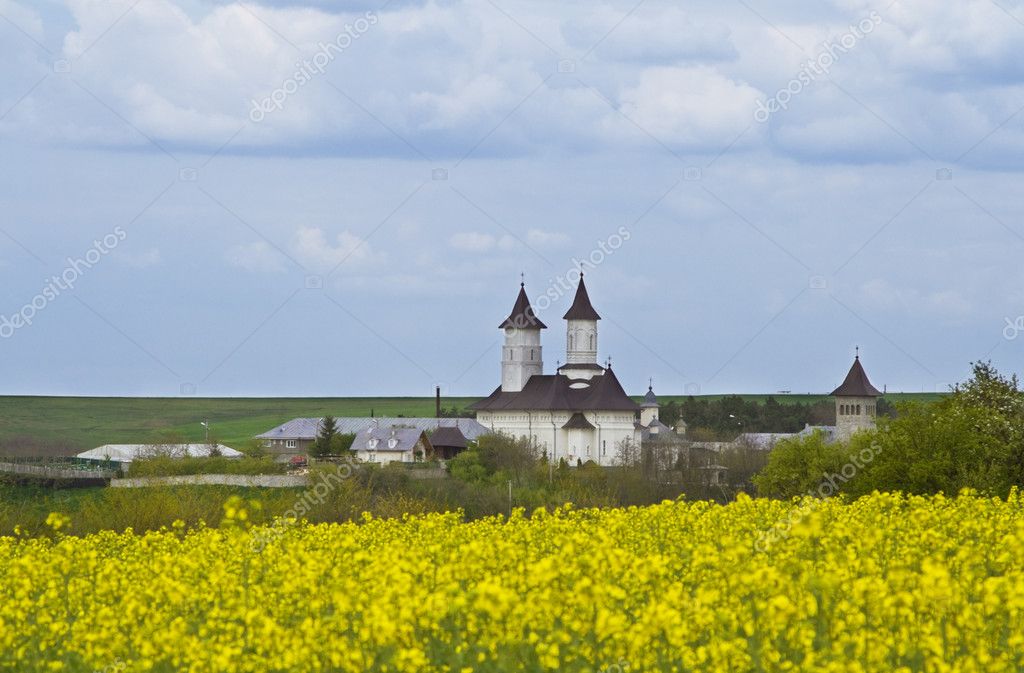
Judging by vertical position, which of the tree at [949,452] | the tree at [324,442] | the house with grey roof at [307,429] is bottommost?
the tree at [949,452]

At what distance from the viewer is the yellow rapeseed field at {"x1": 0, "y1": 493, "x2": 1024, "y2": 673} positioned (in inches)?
447

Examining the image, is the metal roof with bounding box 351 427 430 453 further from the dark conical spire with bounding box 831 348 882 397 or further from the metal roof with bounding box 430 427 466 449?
the dark conical spire with bounding box 831 348 882 397

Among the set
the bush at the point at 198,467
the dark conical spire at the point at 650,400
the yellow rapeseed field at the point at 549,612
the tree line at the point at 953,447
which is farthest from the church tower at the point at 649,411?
the yellow rapeseed field at the point at 549,612

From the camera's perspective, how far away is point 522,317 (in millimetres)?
132000

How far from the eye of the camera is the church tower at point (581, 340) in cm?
12975

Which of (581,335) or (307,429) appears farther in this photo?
(307,429)

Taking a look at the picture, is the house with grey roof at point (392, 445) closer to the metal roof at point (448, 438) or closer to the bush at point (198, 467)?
the metal roof at point (448, 438)

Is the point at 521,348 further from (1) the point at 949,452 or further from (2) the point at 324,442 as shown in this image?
(1) the point at 949,452

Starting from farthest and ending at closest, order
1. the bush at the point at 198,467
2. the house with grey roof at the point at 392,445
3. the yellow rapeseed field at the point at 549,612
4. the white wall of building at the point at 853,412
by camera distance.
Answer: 1. the white wall of building at the point at 853,412
2. the house with grey roof at the point at 392,445
3. the bush at the point at 198,467
4. the yellow rapeseed field at the point at 549,612

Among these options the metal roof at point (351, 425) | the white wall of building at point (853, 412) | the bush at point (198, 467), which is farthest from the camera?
the metal roof at point (351, 425)

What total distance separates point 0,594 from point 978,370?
4372cm

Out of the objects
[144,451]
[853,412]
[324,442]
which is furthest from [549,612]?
[853,412]

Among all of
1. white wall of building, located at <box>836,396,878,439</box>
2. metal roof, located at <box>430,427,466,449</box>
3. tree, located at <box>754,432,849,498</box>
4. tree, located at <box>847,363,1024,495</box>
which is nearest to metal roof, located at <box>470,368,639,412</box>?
metal roof, located at <box>430,427,466,449</box>

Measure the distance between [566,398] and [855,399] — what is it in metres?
25.2
